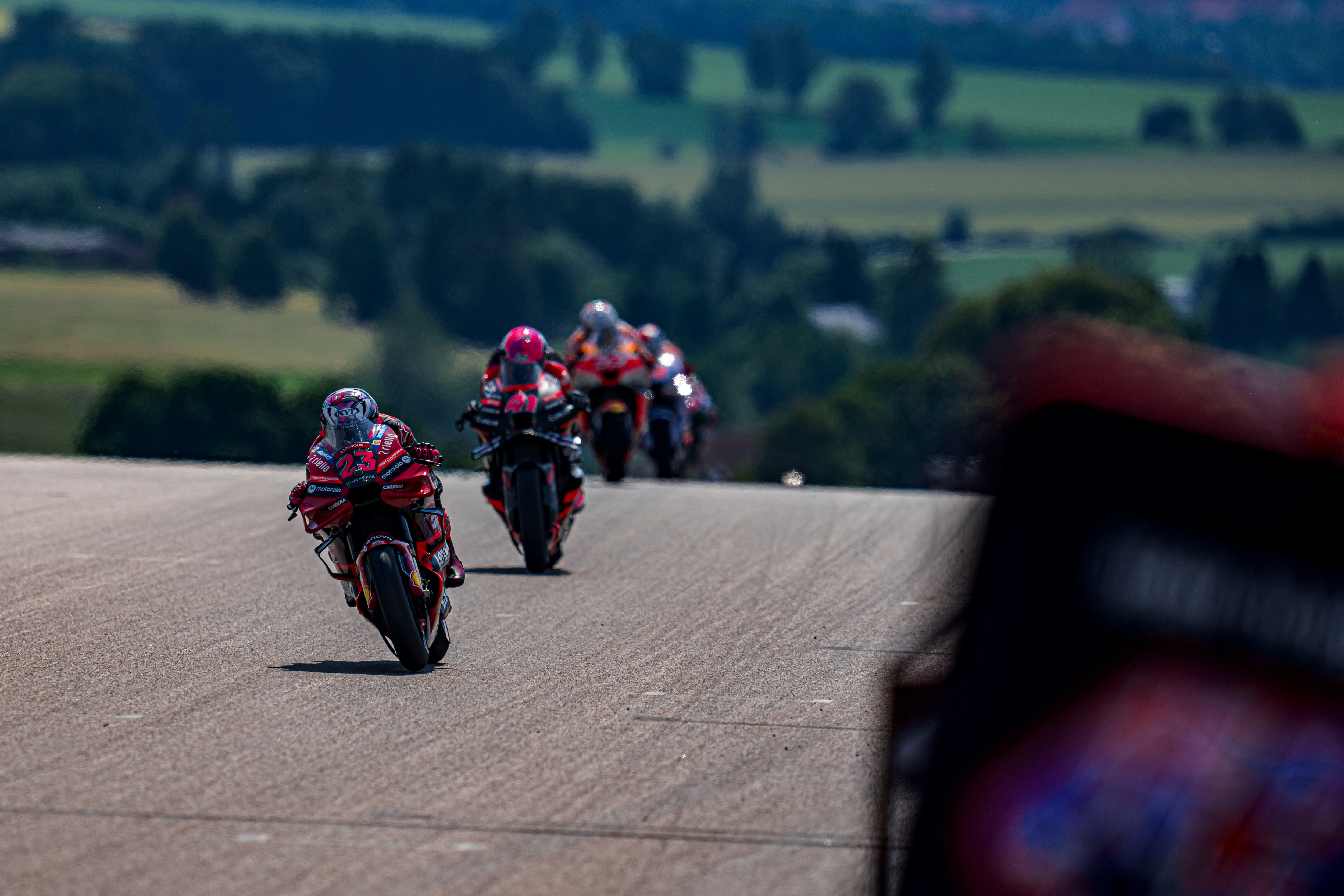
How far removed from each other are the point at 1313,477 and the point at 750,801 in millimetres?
4101

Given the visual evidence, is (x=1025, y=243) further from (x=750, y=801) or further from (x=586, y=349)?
(x=750, y=801)

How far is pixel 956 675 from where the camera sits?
3.59m

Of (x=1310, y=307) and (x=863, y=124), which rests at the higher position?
(x=863, y=124)

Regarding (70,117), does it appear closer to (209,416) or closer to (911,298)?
(911,298)

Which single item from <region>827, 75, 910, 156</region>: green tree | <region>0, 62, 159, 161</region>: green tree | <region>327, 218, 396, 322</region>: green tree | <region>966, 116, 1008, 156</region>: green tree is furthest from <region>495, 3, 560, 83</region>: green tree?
<region>327, 218, 396, 322</region>: green tree

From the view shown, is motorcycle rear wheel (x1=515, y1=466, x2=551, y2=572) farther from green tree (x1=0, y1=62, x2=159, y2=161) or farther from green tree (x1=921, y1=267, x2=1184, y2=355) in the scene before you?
green tree (x1=0, y1=62, x2=159, y2=161)

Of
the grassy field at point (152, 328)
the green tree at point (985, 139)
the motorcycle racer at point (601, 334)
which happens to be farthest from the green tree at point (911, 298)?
the motorcycle racer at point (601, 334)

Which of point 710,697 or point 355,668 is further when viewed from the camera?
point 355,668

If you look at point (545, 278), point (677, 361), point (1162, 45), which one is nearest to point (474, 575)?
point (677, 361)

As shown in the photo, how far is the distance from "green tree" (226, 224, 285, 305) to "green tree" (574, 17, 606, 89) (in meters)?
92.4

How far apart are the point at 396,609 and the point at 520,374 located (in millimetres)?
4617

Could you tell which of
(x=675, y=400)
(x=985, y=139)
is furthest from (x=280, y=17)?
(x=675, y=400)

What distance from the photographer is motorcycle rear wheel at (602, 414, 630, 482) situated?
20156mm

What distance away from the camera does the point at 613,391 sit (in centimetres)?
2011
